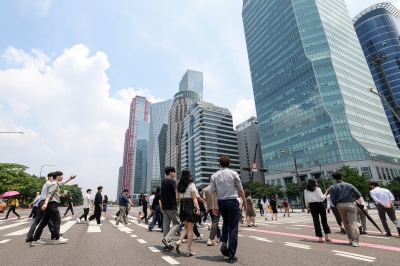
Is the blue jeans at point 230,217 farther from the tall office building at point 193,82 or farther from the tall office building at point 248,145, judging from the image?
the tall office building at point 193,82

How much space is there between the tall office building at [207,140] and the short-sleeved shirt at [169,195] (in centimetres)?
10196

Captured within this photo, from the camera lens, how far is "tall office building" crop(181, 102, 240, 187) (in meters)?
110

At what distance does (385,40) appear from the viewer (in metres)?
94.6

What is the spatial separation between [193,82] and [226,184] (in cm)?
18443

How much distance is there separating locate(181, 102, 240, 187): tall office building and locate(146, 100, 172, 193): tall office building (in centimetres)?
4596

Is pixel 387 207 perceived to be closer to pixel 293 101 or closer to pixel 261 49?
pixel 293 101

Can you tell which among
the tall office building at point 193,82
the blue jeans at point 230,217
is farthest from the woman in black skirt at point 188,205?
the tall office building at point 193,82

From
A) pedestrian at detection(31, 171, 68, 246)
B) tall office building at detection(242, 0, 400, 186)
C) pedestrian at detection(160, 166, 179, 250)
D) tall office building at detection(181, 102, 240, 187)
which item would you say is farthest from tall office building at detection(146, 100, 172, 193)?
pedestrian at detection(160, 166, 179, 250)

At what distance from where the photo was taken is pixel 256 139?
118 m

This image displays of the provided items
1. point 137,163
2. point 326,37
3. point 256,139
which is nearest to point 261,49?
point 326,37

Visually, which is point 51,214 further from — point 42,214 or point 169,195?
point 169,195

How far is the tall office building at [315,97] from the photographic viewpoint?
2291 inches

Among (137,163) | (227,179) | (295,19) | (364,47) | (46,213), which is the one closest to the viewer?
(227,179)

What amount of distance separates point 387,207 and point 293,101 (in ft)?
231
